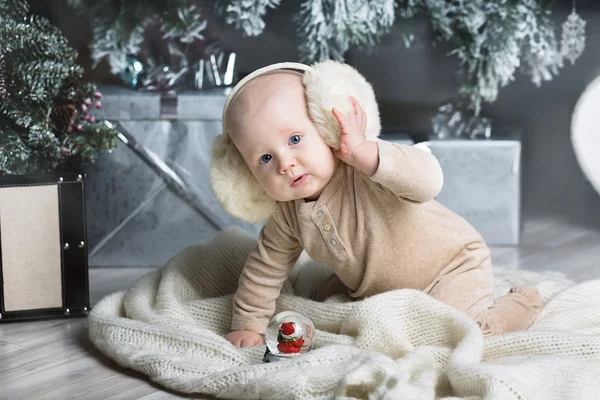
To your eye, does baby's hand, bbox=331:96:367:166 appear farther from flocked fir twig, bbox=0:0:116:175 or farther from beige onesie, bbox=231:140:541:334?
flocked fir twig, bbox=0:0:116:175

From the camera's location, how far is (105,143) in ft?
6.07

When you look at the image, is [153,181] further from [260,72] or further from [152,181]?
[260,72]

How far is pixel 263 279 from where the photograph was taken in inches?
57.6

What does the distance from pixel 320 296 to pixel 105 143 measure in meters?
0.62

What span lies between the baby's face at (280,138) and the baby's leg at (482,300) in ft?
0.94

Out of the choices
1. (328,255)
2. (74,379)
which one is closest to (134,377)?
(74,379)

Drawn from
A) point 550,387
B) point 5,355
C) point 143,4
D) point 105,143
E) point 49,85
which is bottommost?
point 5,355

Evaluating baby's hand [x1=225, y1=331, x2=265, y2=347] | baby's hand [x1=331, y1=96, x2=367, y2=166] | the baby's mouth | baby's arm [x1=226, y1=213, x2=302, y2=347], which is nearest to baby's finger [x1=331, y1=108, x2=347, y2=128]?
baby's hand [x1=331, y1=96, x2=367, y2=166]

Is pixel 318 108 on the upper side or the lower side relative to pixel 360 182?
upper

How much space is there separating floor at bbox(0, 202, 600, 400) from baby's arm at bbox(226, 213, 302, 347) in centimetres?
21

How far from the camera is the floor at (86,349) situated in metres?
1.27

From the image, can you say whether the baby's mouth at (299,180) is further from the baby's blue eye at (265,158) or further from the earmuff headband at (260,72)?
the earmuff headband at (260,72)

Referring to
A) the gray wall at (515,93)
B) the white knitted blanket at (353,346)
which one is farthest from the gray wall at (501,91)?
the white knitted blanket at (353,346)

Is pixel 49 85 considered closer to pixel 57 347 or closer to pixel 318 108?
pixel 57 347
